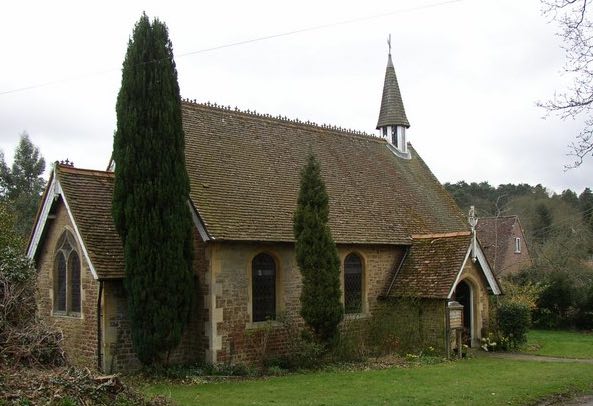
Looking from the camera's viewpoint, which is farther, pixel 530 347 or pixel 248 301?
pixel 530 347

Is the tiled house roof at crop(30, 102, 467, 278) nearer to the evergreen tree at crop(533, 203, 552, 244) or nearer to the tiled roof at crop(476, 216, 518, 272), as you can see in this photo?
the tiled roof at crop(476, 216, 518, 272)

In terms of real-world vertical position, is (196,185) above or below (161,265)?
above

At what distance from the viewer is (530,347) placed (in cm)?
2344

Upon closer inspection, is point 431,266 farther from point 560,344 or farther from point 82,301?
point 82,301

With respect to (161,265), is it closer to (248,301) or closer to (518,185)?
(248,301)

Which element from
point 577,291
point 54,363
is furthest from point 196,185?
point 577,291

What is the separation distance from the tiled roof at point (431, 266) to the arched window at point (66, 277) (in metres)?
10.6

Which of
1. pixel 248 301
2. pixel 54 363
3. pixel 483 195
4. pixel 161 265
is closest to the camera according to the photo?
pixel 54 363

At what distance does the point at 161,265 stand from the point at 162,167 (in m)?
2.56

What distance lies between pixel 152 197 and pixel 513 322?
46.9 feet

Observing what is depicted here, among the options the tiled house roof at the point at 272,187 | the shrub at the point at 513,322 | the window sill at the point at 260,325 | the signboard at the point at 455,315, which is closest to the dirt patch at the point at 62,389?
the tiled house roof at the point at 272,187

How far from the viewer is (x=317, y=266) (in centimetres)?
1748

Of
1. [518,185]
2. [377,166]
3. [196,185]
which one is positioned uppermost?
[518,185]

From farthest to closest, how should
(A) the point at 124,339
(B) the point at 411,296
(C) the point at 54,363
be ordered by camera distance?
(B) the point at 411,296, (A) the point at 124,339, (C) the point at 54,363
